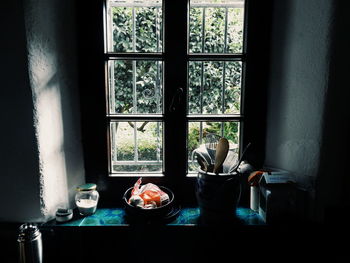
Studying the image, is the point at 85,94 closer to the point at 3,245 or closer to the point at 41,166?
the point at 41,166

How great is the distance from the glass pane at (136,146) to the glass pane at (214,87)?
201 mm

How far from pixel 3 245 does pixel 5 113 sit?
1.57 feet

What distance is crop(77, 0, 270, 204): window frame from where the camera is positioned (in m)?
1.10

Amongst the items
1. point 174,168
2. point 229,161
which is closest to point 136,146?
point 174,168

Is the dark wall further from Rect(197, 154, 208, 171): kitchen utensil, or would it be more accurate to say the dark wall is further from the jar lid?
Rect(197, 154, 208, 171): kitchen utensil

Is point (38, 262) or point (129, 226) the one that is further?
point (129, 226)

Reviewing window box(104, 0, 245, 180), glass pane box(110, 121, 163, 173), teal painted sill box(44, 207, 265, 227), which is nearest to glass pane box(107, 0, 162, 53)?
window box(104, 0, 245, 180)

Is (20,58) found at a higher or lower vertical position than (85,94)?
higher

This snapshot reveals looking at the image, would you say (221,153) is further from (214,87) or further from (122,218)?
(122,218)

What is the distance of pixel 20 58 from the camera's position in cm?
89

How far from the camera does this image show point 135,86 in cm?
117

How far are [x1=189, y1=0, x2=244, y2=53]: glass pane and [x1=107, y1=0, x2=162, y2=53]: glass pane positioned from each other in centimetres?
15

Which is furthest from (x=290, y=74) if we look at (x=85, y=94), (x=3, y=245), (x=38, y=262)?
(x=3, y=245)

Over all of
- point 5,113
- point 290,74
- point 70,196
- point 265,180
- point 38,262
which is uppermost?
point 290,74
